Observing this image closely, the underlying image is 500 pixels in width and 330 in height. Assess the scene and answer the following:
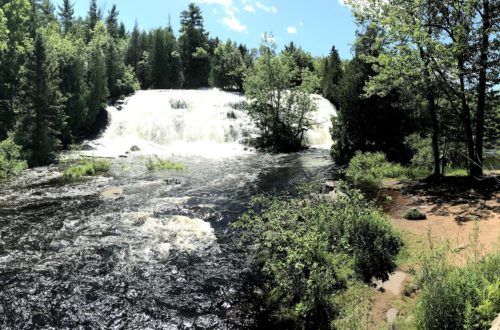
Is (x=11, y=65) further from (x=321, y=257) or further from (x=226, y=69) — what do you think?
(x=321, y=257)

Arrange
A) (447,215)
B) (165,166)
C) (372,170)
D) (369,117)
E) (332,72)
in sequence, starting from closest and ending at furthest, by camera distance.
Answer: (447,215) → (372,170) → (369,117) → (165,166) → (332,72)

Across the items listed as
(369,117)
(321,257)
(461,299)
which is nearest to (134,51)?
(369,117)

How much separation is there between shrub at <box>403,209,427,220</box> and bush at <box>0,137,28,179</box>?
77.4ft

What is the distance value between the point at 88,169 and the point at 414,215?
20793 mm

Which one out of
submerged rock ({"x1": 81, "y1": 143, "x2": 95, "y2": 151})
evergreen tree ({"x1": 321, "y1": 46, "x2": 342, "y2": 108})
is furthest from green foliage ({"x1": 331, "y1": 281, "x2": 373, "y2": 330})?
evergreen tree ({"x1": 321, "y1": 46, "x2": 342, "y2": 108})

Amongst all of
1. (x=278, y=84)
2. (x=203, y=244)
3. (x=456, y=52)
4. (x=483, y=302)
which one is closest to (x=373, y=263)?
(x=483, y=302)

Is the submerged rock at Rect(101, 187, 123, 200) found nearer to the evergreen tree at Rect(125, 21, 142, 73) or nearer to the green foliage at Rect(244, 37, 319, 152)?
the green foliage at Rect(244, 37, 319, 152)

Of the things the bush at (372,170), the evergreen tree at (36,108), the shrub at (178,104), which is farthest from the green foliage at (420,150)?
the shrub at (178,104)

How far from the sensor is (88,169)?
27.2 metres

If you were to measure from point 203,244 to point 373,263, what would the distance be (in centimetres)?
581

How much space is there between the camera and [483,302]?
6.55 metres

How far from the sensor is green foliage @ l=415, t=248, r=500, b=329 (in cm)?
651

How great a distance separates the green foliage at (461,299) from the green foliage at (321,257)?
176 centimetres

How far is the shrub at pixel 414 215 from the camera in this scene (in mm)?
14414
